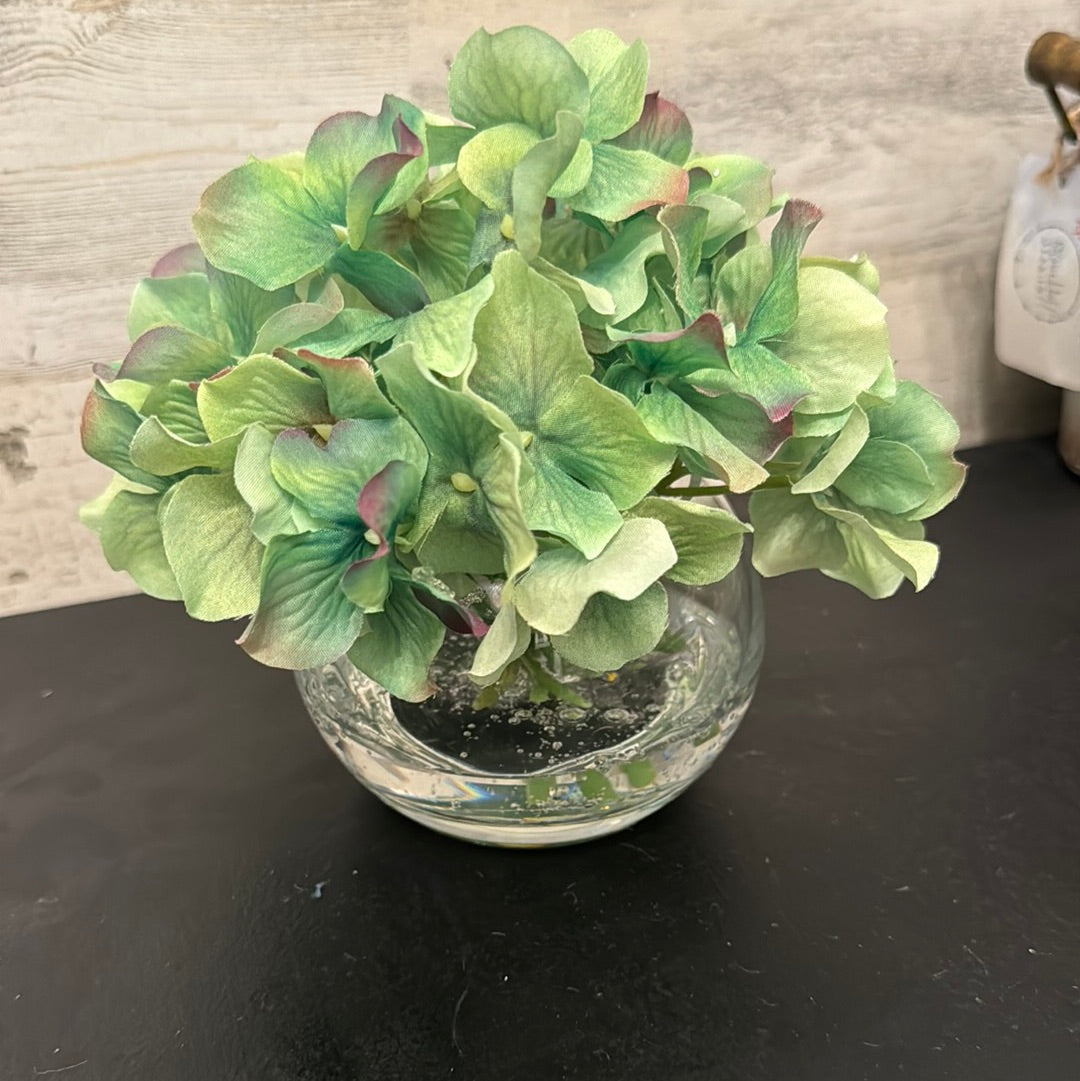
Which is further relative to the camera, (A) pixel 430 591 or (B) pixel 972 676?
(B) pixel 972 676

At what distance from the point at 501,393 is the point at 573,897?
0.73 ft

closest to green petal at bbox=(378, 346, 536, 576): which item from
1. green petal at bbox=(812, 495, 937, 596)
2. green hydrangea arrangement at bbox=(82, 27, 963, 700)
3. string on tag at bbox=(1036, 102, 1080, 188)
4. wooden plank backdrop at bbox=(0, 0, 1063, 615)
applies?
green hydrangea arrangement at bbox=(82, 27, 963, 700)

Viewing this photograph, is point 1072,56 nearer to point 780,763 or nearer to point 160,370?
point 780,763

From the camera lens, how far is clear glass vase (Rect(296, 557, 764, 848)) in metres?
0.41

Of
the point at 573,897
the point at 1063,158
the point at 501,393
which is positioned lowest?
the point at 573,897

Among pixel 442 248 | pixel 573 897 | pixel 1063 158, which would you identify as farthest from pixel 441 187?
pixel 1063 158

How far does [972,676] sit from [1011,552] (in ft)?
0.43

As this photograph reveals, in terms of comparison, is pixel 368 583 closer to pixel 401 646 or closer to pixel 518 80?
pixel 401 646

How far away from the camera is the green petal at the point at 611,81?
327mm

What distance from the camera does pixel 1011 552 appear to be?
2.20 feet

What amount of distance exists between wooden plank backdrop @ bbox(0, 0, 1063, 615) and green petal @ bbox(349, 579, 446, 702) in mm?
340

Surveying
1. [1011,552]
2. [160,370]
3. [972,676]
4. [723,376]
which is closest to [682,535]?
[723,376]

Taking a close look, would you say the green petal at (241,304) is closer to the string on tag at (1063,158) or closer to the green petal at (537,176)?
the green petal at (537,176)

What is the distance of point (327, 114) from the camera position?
22.9 inches
